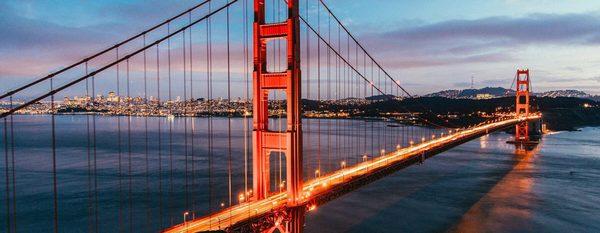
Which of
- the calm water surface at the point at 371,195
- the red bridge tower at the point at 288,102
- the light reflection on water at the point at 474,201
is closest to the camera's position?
the red bridge tower at the point at 288,102

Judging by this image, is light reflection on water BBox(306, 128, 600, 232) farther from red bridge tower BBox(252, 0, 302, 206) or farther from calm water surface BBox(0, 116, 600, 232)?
red bridge tower BBox(252, 0, 302, 206)

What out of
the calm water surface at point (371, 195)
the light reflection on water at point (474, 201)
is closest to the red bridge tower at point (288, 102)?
the calm water surface at point (371, 195)

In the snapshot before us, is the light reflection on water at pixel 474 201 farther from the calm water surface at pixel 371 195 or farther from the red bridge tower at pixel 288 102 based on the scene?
the red bridge tower at pixel 288 102

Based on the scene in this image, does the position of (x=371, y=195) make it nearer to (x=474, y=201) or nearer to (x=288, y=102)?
(x=474, y=201)

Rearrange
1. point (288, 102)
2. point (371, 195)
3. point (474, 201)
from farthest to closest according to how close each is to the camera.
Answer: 1. point (371, 195)
2. point (474, 201)
3. point (288, 102)

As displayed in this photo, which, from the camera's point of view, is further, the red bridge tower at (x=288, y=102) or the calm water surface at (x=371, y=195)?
the calm water surface at (x=371, y=195)

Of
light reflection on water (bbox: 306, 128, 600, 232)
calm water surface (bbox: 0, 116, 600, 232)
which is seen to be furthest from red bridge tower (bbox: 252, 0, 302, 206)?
light reflection on water (bbox: 306, 128, 600, 232)

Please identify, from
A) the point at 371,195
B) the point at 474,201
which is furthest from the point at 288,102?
the point at 474,201

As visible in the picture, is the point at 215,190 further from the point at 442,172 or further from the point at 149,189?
the point at 442,172
